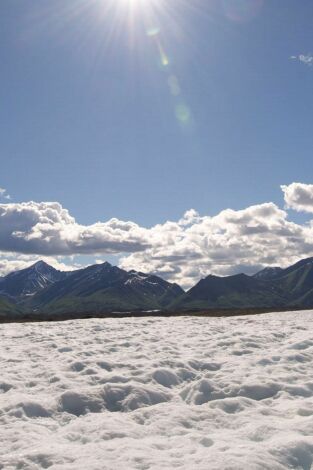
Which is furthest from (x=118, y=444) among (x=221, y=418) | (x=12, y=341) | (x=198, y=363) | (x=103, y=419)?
(x=12, y=341)

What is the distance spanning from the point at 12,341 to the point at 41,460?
635 inches

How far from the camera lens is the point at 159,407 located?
399 inches

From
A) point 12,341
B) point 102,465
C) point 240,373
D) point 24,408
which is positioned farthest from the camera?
point 12,341

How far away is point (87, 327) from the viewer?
27.5 metres

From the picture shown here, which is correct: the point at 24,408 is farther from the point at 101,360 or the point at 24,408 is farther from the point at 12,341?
the point at 12,341

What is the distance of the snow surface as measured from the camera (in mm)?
7242

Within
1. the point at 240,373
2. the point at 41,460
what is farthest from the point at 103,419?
the point at 240,373

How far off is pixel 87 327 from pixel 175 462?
21167 millimetres

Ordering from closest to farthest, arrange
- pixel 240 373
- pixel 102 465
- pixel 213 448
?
pixel 102 465 < pixel 213 448 < pixel 240 373

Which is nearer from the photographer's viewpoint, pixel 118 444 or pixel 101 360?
pixel 118 444

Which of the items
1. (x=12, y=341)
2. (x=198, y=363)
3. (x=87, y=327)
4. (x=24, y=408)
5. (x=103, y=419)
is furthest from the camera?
(x=87, y=327)

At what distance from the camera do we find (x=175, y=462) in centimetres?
701

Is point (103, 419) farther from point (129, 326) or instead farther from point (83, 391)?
point (129, 326)

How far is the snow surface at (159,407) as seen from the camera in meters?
7.24
